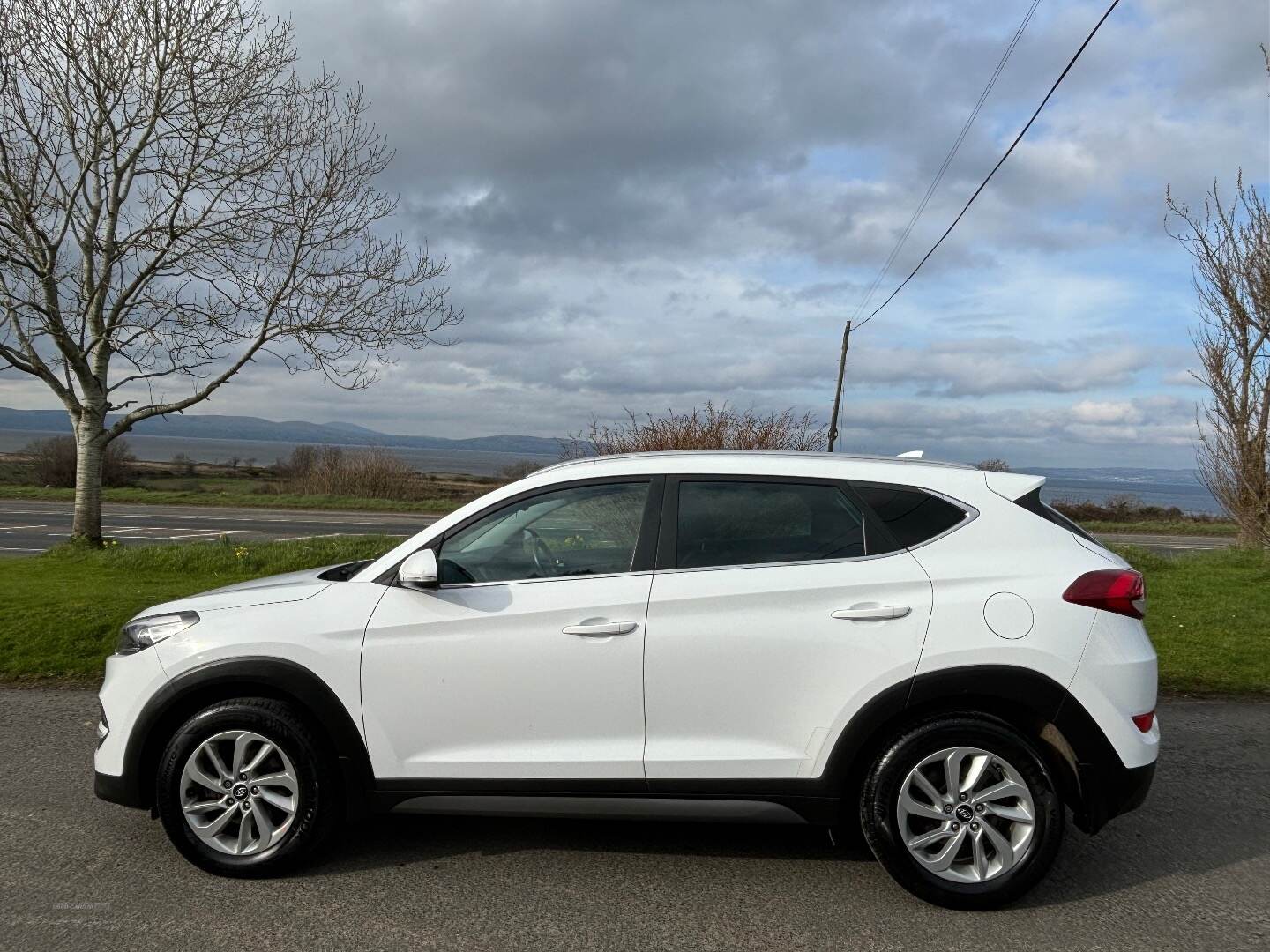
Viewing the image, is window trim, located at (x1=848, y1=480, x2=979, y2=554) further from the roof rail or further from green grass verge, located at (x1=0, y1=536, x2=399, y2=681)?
green grass verge, located at (x1=0, y1=536, x2=399, y2=681)

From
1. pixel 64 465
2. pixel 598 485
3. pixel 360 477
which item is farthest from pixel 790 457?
pixel 64 465

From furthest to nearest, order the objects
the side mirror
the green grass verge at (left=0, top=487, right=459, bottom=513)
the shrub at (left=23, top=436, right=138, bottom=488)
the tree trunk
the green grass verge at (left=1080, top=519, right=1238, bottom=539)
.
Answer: the shrub at (left=23, top=436, right=138, bottom=488) < the green grass verge at (left=0, top=487, right=459, bottom=513) < the green grass verge at (left=1080, top=519, right=1238, bottom=539) < the tree trunk < the side mirror

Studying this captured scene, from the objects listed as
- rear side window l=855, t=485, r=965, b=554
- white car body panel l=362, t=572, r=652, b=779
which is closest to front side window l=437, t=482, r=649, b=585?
white car body panel l=362, t=572, r=652, b=779

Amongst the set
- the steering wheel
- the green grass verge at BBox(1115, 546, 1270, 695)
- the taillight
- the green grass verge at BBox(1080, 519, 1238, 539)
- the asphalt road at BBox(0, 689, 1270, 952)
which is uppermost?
the steering wheel

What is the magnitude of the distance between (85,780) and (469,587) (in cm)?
255

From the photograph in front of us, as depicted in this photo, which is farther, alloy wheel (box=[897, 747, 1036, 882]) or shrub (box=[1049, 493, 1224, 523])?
shrub (box=[1049, 493, 1224, 523])

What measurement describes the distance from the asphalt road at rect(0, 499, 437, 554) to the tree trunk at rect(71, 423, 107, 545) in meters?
3.63

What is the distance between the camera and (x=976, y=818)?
3.55 metres

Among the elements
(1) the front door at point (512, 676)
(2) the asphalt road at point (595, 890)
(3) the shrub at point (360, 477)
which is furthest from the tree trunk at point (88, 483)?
(3) the shrub at point (360, 477)

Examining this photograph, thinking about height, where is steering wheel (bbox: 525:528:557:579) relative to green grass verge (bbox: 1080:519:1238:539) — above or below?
above

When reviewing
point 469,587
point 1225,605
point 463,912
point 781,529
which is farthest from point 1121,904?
point 1225,605

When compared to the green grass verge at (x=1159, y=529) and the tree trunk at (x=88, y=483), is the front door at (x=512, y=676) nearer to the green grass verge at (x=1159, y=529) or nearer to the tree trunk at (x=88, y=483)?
the tree trunk at (x=88, y=483)

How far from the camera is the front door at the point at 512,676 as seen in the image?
3635 mm

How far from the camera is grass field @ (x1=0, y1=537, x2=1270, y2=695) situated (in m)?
7.20
